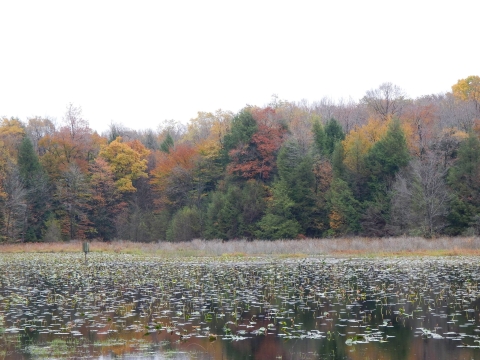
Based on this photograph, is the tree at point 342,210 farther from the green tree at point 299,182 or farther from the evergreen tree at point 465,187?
the evergreen tree at point 465,187

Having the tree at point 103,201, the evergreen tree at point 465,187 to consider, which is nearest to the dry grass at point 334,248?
the evergreen tree at point 465,187

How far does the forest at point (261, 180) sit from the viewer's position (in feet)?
181

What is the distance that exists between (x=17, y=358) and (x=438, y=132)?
54.6m

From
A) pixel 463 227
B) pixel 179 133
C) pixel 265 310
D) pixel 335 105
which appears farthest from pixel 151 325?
pixel 179 133

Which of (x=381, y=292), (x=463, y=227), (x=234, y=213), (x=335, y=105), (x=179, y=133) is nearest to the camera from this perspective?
(x=381, y=292)

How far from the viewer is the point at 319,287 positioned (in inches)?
918

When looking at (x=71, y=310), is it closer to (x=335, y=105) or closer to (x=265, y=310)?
→ (x=265, y=310)

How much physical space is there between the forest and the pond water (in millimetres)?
26513

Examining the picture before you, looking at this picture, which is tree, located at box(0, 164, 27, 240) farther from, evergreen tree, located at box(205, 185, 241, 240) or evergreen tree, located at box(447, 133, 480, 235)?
evergreen tree, located at box(447, 133, 480, 235)

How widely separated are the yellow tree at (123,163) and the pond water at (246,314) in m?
43.7

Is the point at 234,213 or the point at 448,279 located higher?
the point at 234,213

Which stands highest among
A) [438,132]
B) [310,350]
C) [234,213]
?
[438,132]

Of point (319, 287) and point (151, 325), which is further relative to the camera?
point (319, 287)

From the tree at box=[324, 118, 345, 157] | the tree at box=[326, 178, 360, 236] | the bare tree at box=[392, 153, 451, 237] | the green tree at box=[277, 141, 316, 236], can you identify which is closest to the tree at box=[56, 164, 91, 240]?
the green tree at box=[277, 141, 316, 236]
